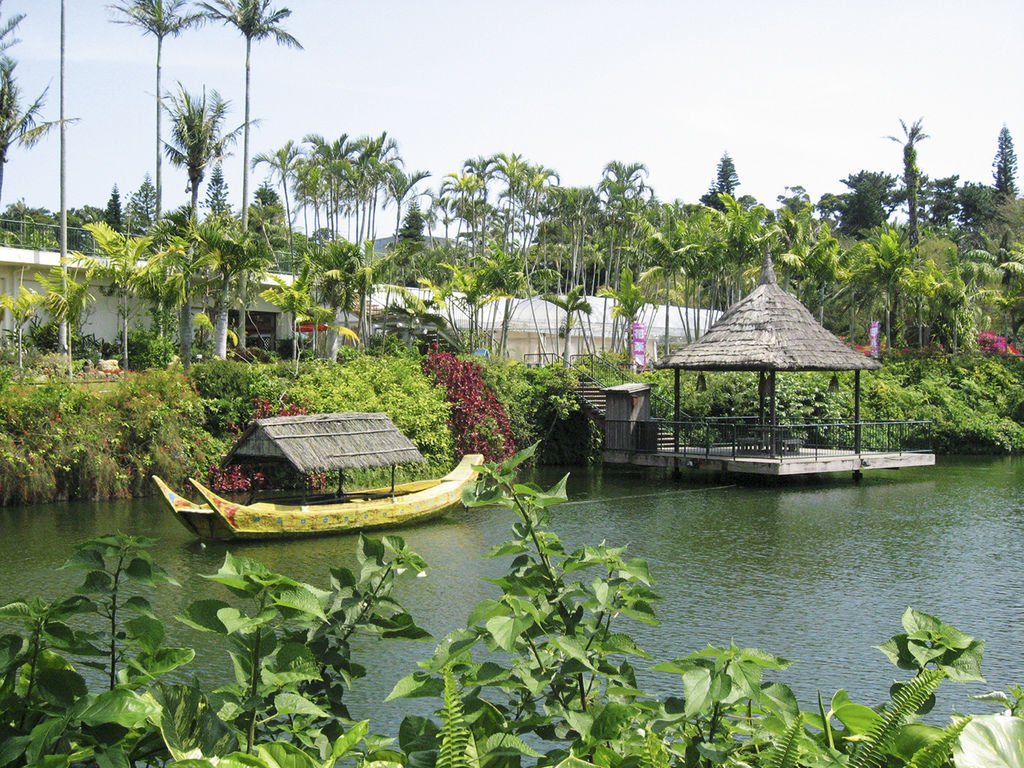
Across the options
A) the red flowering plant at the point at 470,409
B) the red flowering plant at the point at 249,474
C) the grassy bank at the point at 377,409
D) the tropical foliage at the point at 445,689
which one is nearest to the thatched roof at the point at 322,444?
the grassy bank at the point at 377,409

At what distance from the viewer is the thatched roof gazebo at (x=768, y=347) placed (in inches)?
906

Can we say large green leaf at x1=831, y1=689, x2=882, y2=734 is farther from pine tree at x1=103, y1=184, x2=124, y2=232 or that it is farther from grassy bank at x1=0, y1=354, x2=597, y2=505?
pine tree at x1=103, y1=184, x2=124, y2=232

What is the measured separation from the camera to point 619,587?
312 centimetres

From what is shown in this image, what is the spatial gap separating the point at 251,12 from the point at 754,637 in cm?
2914

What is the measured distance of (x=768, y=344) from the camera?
23.3 m

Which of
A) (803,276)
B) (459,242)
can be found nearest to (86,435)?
Result: (803,276)

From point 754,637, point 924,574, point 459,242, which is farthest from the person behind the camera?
point 459,242

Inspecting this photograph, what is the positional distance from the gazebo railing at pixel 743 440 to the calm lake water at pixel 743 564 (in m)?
0.90

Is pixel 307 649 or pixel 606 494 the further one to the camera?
pixel 606 494

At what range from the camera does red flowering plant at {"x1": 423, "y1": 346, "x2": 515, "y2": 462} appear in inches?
950

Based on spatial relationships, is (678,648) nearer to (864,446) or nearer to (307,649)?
(307,649)

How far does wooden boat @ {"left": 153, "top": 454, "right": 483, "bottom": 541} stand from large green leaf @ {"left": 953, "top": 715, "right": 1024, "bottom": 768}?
11.7 metres

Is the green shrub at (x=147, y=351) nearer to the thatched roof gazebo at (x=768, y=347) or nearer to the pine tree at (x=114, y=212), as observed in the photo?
the thatched roof gazebo at (x=768, y=347)

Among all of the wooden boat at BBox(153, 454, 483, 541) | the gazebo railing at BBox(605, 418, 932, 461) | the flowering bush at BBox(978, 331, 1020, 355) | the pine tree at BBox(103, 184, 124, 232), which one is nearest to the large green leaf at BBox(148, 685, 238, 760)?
the wooden boat at BBox(153, 454, 483, 541)
